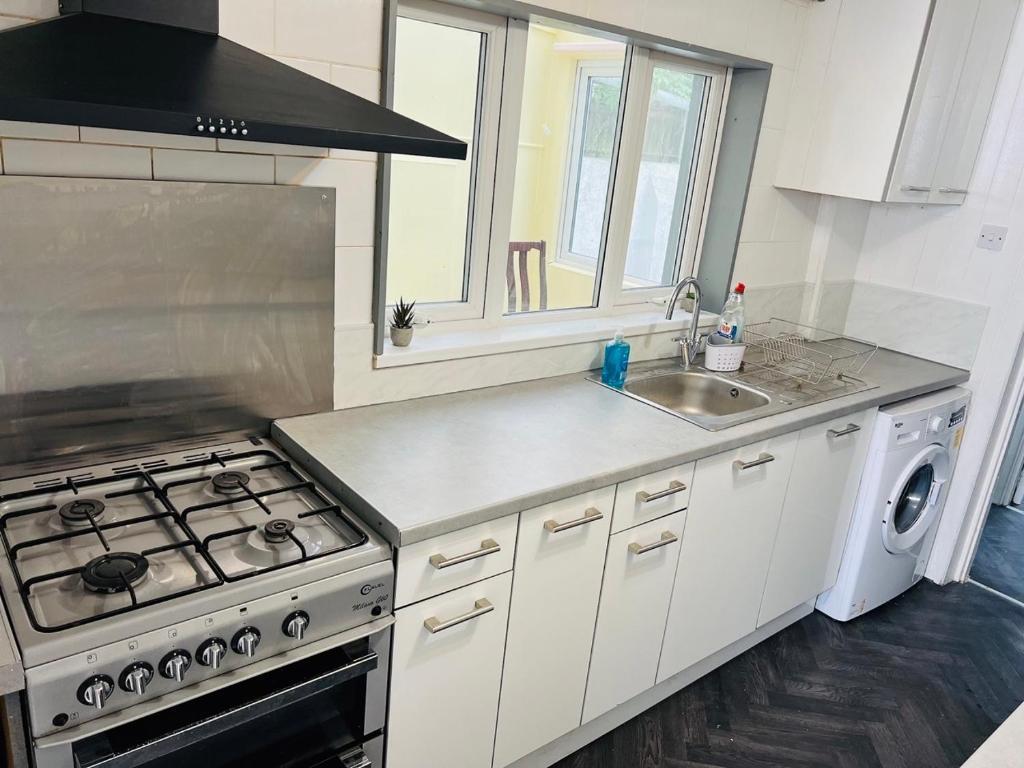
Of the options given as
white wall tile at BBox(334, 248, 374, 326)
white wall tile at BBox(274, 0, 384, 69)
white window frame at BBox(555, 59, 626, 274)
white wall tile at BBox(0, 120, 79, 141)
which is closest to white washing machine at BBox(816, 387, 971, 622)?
white window frame at BBox(555, 59, 626, 274)

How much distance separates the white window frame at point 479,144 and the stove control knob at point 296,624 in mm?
Result: 1073

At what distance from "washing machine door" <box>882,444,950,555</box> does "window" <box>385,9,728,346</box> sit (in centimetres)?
111

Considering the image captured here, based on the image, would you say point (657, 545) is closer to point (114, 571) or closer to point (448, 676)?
point (448, 676)

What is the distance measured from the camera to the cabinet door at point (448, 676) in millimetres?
1623

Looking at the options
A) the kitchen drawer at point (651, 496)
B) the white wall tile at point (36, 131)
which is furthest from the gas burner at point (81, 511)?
the kitchen drawer at point (651, 496)

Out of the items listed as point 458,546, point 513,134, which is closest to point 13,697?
point 458,546

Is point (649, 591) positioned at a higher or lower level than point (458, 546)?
lower

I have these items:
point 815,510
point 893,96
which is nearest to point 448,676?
point 815,510

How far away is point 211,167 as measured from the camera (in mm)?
1693

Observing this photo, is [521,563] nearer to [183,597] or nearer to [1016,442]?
[183,597]

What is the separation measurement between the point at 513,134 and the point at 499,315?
0.54 m

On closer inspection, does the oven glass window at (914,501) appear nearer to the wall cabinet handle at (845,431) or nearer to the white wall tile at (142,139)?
the wall cabinet handle at (845,431)

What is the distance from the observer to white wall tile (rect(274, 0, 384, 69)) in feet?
5.57

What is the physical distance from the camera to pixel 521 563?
177 cm
